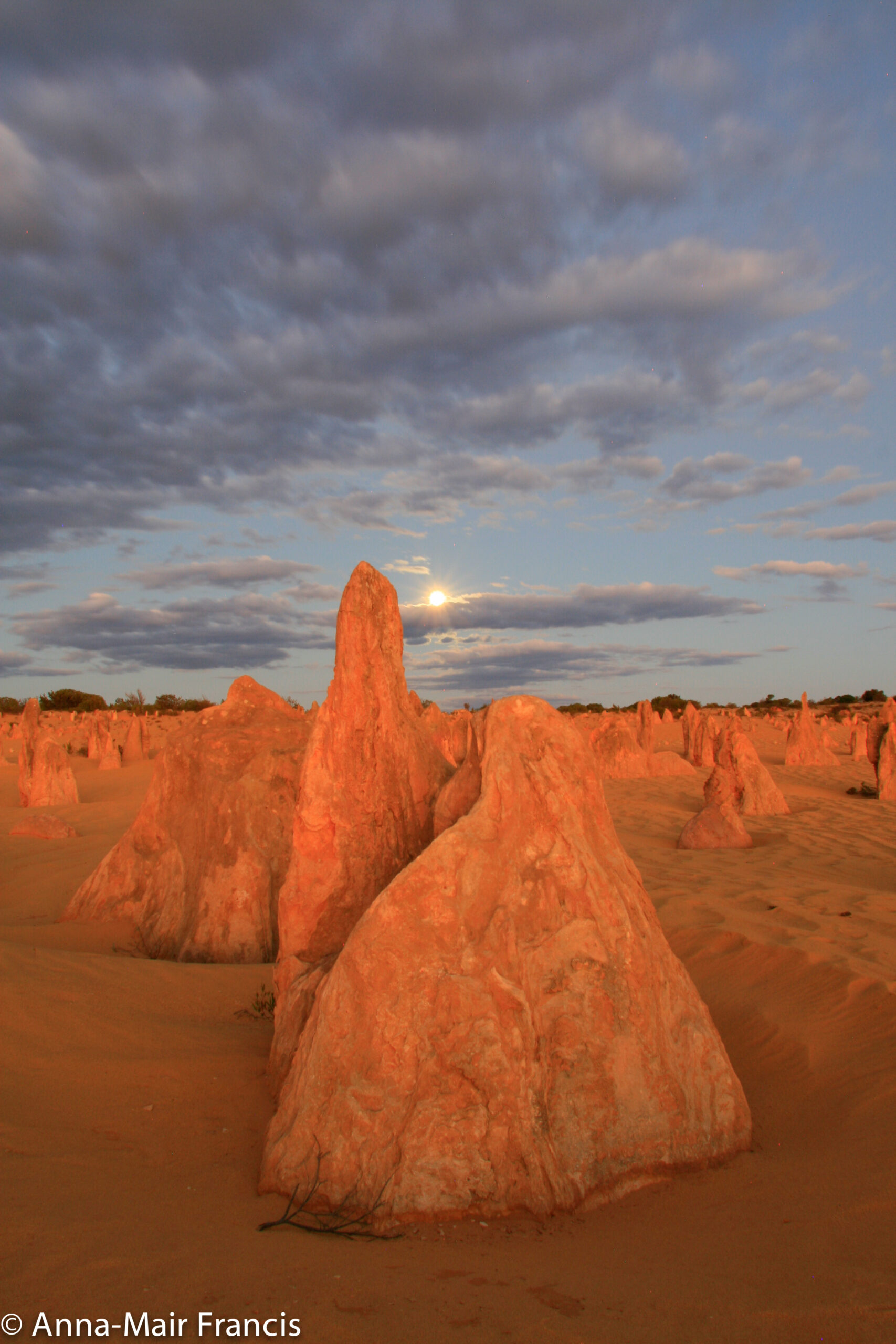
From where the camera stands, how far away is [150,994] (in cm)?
477

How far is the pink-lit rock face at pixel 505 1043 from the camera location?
105 inches

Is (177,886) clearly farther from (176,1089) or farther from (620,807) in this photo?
(620,807)

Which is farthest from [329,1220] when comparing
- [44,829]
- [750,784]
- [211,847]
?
[750,784]

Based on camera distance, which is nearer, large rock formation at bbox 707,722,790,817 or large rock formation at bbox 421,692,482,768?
large rock formation at bbox 707,722,790,817

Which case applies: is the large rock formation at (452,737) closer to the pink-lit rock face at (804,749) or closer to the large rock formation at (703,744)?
the large rock formation at (703,744)

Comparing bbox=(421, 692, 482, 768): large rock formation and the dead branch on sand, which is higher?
bbox=(421, 692, 482, 768): large rock formation

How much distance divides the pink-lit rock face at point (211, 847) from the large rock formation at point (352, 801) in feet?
7.67

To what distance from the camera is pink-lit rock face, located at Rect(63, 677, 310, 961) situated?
612 centimetres

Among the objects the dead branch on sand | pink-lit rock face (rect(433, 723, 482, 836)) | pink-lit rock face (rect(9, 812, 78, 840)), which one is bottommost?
pink-lit rock face (rect(9, 812, 78, 840))

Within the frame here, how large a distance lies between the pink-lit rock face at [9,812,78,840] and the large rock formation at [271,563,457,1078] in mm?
9188

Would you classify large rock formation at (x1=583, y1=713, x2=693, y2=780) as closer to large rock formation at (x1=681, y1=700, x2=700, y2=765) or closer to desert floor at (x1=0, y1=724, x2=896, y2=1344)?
large rock formation at (x1=681, y1=700, x2=700, y2=765)

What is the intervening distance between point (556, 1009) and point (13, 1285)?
1.83 metres

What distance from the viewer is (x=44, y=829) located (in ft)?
38.0

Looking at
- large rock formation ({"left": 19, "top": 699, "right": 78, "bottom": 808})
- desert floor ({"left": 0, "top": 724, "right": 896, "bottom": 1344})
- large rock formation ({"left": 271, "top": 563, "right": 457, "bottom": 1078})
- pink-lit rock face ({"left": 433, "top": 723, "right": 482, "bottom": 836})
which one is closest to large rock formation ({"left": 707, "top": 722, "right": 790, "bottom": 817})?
desert floor ({"left": 0, "top": 724, "right": 896, "bottom": 1344})
